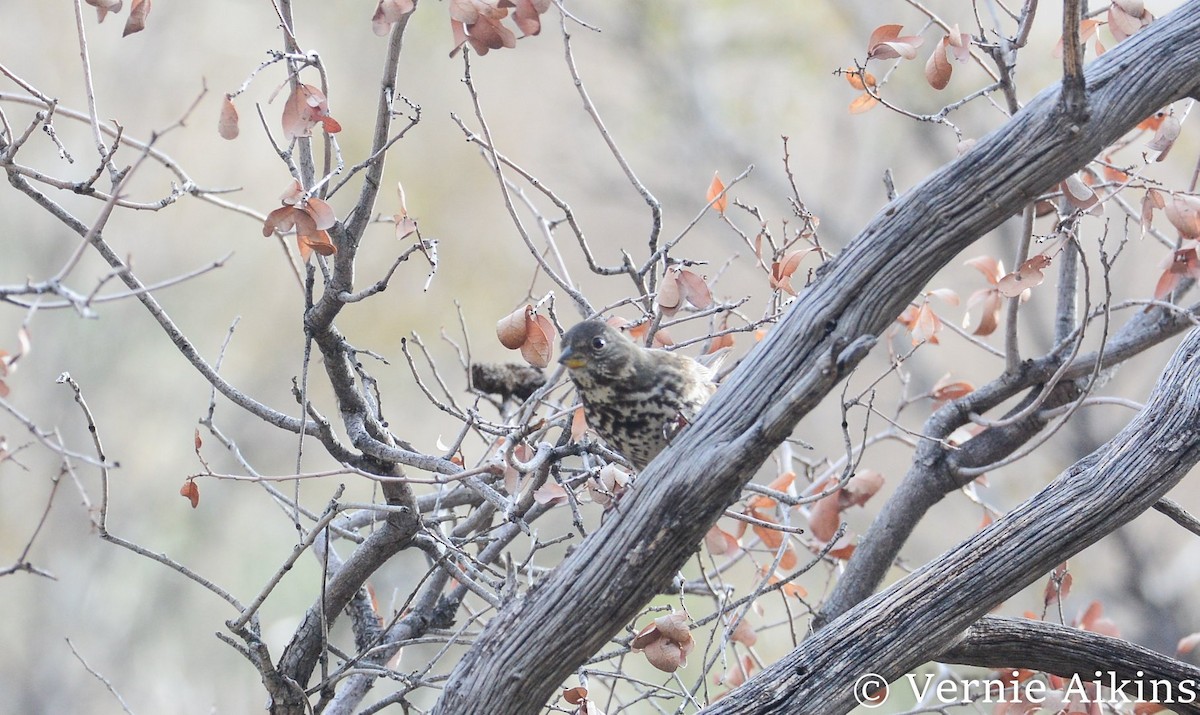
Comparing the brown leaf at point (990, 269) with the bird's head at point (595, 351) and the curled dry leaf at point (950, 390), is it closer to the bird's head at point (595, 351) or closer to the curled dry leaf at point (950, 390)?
the curled dry leaf at point (950, 390)

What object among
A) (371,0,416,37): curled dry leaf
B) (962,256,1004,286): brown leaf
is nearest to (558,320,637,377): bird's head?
(371,0,416,37): curled dry leaf

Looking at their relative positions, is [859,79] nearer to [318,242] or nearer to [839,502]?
[839,502]

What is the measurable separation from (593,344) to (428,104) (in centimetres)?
1160

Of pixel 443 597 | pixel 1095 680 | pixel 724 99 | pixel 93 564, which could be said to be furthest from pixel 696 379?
pixel 93 564

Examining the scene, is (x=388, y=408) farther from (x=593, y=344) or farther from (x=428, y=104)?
(x=593, y=344)

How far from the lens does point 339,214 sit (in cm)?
1251

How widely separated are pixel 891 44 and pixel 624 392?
128 centimetres

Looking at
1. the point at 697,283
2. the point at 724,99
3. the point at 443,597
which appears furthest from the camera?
the point at 724,99

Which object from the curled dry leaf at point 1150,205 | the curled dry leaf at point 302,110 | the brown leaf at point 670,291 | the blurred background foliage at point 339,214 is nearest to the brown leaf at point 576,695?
the brown leaf at point 670,291

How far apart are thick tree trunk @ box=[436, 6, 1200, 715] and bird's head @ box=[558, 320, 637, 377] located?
81cm

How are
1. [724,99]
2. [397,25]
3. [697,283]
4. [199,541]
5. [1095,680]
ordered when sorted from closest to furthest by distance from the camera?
1. [397,25]
2. [697,283]
3. [1095,680]
4. [724,99]
5. [199,541]

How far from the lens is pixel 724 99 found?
12875 millimetres

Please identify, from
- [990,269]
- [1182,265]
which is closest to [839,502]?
[990,269]

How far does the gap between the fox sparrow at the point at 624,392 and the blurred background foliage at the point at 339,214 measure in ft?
26.5
